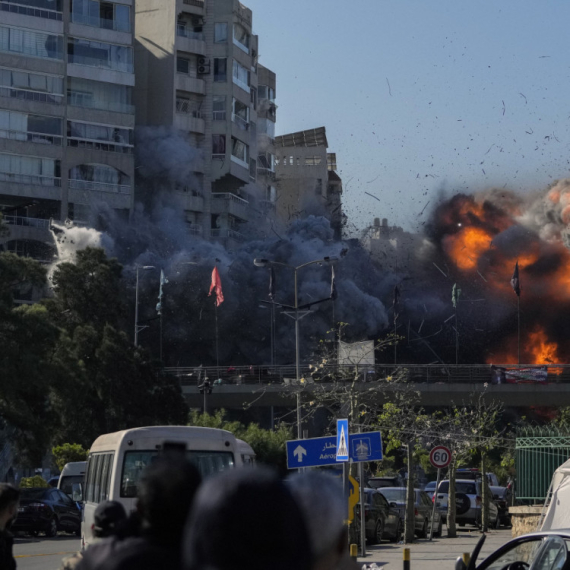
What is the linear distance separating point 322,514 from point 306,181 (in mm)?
111200

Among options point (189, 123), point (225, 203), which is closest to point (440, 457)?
point (189, 123)

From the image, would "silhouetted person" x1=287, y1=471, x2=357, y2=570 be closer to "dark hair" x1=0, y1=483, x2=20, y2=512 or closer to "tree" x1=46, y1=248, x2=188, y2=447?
"dark hair" x1=0, y1=483, x2=20, y2=512

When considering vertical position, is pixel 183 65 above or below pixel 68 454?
above

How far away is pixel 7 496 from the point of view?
7.40 metres

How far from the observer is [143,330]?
82562mm

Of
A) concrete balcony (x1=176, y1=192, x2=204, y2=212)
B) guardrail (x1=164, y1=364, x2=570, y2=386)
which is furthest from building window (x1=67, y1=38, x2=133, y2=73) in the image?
guardrail (x1=164, y1=364, x2=570, y2=386)

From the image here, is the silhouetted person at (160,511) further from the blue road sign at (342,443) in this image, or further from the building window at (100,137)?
the building window at (100,137)

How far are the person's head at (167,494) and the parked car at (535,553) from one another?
587 cm

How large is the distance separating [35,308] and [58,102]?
40128 millimetres

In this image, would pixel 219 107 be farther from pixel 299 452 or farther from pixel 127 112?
pixel 299 452

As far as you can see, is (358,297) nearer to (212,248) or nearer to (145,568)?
(212,248)

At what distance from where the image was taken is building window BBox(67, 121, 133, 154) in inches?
3113

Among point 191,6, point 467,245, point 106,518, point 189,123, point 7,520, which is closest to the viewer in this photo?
point 106,518

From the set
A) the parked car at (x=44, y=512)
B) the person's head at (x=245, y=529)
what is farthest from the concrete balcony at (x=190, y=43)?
the person's head at (x=245, y=529)
